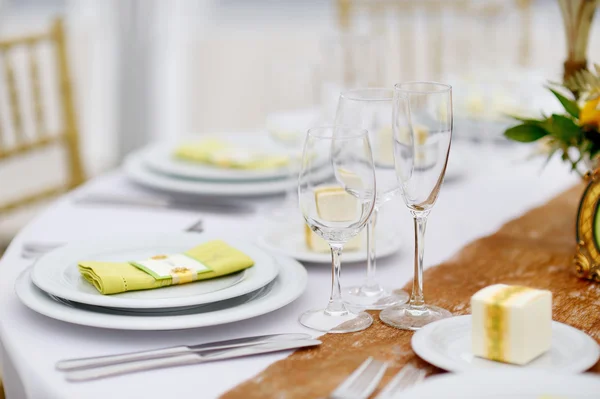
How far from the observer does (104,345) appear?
0.85 m

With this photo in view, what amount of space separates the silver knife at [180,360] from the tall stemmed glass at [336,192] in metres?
0.08

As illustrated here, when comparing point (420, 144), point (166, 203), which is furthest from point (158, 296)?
point (166, 203)

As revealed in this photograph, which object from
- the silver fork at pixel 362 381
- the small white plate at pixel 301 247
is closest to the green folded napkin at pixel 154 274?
the small white plate at pixel 301 247

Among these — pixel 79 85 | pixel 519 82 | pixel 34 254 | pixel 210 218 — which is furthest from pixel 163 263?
pixel 79 85

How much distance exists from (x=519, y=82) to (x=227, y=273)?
103cm

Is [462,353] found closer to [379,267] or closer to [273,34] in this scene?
[379,267]

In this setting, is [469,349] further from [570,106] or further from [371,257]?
[570,106]

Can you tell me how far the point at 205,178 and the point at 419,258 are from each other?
2.26ft

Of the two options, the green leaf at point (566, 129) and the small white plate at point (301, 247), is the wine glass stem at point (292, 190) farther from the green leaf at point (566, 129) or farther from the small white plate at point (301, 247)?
the green leaf at point (566, 129)

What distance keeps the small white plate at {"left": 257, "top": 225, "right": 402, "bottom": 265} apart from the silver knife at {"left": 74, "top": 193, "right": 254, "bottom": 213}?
0.18 metres

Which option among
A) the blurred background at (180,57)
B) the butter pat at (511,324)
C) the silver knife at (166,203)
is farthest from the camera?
the blurred background at (180,57)

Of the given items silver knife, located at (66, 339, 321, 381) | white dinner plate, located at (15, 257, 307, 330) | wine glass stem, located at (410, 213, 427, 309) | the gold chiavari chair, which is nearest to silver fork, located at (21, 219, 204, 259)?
white dinner plate, located at (15, 257, 307, 330)

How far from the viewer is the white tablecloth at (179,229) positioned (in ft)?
2.51

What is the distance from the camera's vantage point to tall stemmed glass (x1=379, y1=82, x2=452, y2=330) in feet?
2.83
